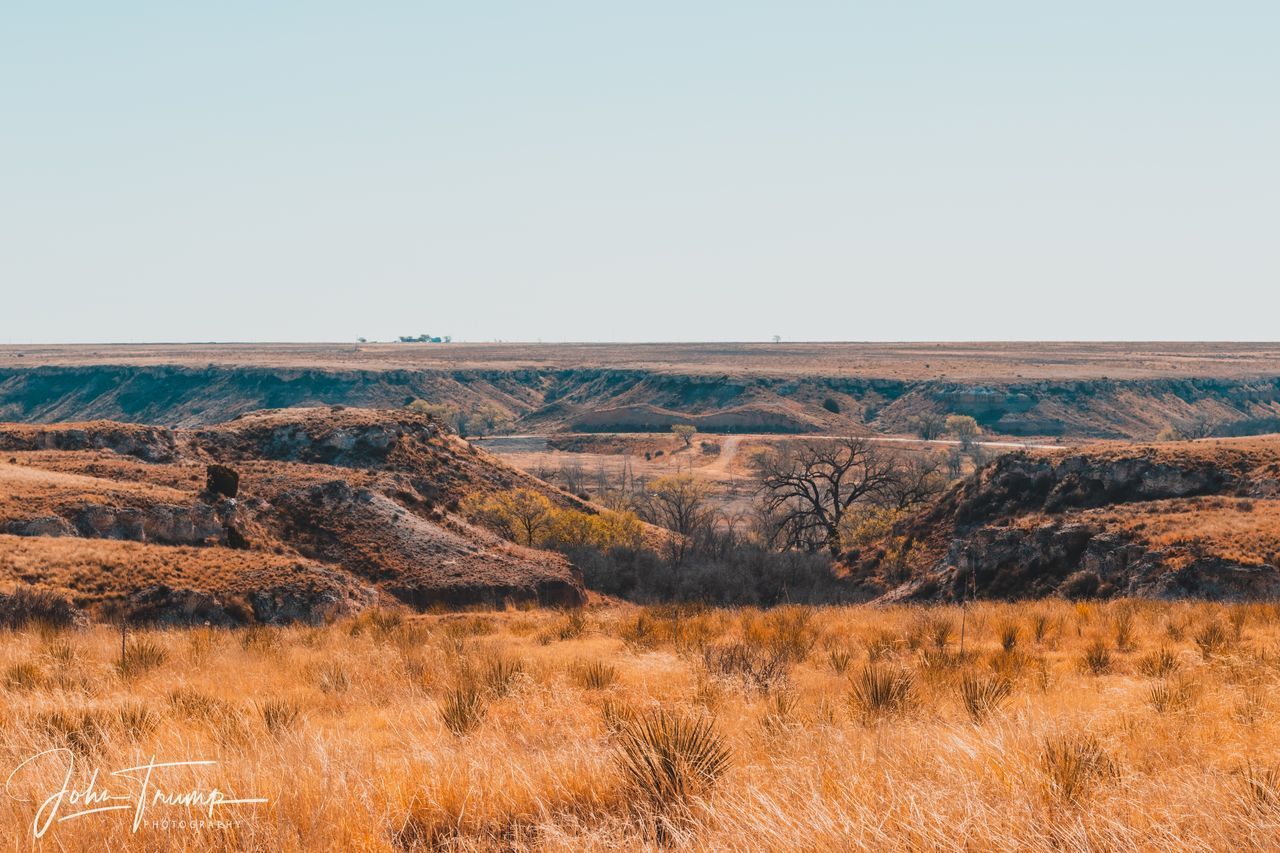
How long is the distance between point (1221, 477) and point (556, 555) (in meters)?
25.0

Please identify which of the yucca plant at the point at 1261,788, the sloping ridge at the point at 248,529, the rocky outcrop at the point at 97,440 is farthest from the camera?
the rocky outcrop at the point at 97,440

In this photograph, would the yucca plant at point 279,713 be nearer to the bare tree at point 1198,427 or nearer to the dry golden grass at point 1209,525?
the dry golden grass at point 1209,525

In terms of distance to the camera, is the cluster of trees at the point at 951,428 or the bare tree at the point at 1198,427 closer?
the bare tree at the point at 1198,427

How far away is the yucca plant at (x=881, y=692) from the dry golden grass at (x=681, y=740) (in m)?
0.03

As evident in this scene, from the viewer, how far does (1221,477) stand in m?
32.9

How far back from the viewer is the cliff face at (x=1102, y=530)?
82.6 feet

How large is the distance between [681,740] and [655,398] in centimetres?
15622

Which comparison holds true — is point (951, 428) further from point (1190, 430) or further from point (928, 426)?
point (1190, 430)

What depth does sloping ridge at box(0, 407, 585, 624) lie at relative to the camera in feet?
73.6

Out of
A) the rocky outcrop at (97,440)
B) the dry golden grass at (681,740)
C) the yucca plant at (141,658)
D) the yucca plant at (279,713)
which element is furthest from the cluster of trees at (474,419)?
the yucca plant at (279,713)

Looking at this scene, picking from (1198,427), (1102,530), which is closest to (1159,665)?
(1102,530)

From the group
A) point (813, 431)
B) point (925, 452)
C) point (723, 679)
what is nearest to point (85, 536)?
point (723, 679)

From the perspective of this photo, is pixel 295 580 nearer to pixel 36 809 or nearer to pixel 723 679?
pixel 723 679

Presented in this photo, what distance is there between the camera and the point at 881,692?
8.27m
